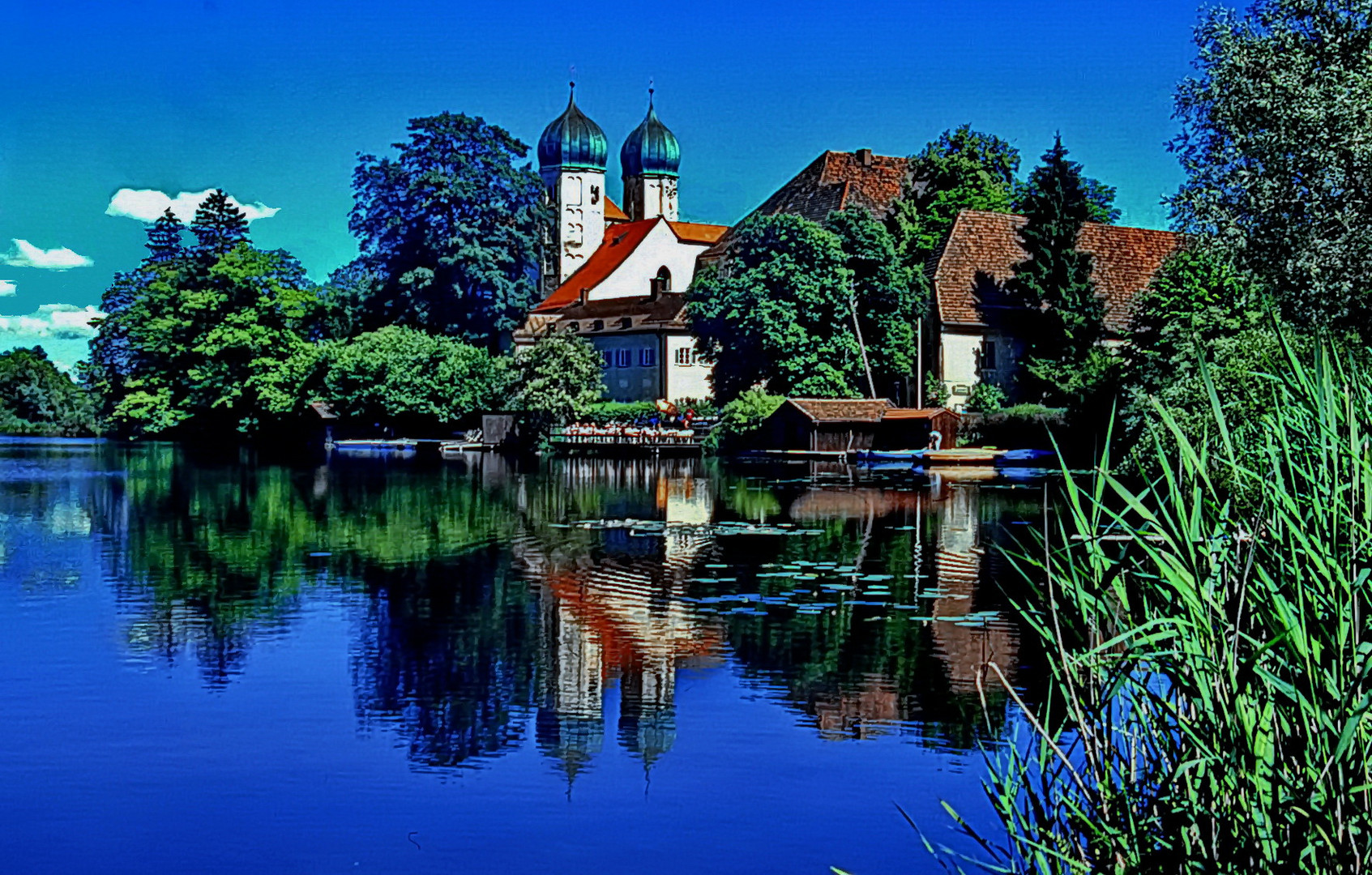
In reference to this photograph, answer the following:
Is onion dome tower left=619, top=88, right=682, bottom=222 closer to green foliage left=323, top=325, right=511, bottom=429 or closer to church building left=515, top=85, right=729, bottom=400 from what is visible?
church building left=515, top=85, right=729, bottom=400

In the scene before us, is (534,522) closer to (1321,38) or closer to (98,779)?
(1321,38)

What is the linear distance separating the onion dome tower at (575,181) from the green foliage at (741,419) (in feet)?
176

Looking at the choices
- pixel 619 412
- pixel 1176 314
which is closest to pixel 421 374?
pixel 619 412

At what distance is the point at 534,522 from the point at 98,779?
20442 millimetres

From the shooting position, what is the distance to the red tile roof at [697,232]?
339ft

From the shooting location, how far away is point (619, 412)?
73.6 m

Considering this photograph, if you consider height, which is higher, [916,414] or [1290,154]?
[1290,154]

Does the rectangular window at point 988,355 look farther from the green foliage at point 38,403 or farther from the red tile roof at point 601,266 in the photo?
the green foliage at point 38,403

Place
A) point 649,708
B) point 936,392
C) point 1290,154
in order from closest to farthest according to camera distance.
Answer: point 649,708
point 1290,154
point 936,392

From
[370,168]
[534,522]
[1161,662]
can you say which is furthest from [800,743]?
[370,168]

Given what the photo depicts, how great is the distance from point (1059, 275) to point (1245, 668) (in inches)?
2187

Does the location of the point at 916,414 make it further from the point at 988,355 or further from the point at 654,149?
the point at 654,149

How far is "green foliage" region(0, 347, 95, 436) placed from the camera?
107625mm

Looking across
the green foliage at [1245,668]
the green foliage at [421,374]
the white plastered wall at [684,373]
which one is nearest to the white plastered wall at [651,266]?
the white plastered wall at [684,373]
